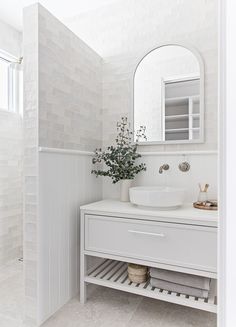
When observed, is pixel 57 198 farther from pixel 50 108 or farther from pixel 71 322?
pixel 71 322

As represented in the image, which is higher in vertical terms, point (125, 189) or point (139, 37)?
point (139, 37)

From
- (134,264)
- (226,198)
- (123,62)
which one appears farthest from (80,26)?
(226,198)

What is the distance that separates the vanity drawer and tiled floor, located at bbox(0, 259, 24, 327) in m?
0.62

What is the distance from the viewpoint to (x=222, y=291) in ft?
1.36

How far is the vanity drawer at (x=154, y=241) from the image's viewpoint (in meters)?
1.35

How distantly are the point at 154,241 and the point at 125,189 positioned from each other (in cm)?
56

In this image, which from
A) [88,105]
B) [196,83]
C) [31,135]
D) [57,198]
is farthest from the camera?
[88,105]

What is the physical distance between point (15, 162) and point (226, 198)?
242cm

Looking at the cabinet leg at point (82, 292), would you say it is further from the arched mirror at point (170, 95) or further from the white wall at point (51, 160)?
the arched mirror at point (170, 95)

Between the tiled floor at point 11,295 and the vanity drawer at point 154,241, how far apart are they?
0.62 metres

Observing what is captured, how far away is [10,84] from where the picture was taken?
2.57 m

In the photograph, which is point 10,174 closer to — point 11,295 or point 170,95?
point 11,295

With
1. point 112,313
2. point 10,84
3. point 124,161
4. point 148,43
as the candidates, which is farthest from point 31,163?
point 10,84

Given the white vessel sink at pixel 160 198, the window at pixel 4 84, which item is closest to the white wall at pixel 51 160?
the white vessel sink at pixel 160 198
